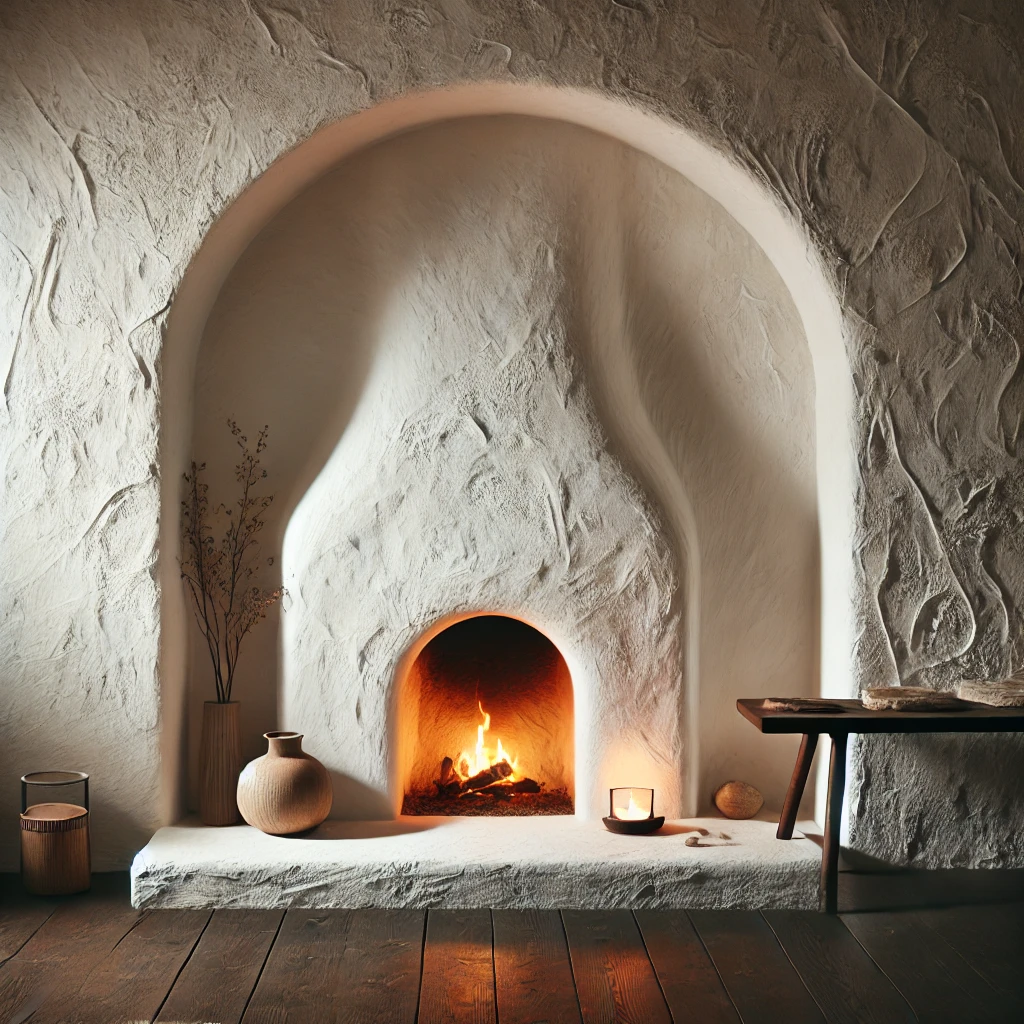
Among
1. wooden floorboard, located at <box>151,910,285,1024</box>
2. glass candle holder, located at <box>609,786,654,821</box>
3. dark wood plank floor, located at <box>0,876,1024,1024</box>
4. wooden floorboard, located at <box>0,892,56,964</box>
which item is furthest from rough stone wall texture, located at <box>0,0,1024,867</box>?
glass candle holder, located at <box>609,786,654,821</box>

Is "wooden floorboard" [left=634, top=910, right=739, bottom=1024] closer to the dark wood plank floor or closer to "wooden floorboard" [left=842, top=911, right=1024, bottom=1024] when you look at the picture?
the dark wood plank floor

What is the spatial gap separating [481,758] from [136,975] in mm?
1439

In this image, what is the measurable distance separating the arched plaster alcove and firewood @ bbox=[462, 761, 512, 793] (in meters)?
0.40

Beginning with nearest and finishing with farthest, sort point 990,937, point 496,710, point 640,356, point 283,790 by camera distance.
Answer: point 990,937, point 283,790, point 640,356, point 496,710

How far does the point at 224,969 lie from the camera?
2471 millimetres

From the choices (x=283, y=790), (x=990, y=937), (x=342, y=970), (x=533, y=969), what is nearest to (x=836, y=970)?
(x=990, y=937)

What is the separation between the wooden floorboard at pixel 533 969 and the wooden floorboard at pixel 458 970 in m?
0.03

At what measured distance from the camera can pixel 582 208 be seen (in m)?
3.30

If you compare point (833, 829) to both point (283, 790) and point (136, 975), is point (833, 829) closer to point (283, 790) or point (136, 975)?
point (283, 790)

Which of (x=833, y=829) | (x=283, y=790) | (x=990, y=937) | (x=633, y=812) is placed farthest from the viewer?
(x=633, y=812)

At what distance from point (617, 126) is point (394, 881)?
7.72 feet

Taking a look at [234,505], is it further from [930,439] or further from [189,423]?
[930,439]

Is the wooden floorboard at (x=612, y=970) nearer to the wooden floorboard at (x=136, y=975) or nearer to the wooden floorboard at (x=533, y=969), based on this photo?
the wooden floorboard at (x=533, y=969)

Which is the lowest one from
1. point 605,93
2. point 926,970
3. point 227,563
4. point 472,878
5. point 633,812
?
point 926,970
